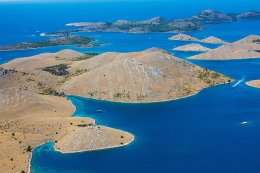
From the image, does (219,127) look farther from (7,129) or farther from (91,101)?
(7,129)

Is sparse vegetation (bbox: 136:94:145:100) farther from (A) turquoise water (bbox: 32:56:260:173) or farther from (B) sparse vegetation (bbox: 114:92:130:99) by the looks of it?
(A) turquoise water (bbox: 32:56:260:173)

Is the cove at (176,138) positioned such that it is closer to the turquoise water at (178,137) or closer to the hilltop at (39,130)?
the turquoise water at (178,137)

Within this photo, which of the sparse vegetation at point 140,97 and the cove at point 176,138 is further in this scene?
the sparse vegetation at point 140,97

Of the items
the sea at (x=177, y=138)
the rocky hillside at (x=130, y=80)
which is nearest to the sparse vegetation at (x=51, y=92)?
the rocky hillside at (x=130, y=80)

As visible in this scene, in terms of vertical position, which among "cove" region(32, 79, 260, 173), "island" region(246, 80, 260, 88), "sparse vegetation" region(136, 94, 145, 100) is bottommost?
"cove" region(32, 79, 260, 173)

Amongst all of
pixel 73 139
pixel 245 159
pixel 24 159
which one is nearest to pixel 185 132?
pixel 245 159

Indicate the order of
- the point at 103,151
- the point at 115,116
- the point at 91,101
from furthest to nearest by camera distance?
the point at 91,101, the point at 115,116, the point at 103,151

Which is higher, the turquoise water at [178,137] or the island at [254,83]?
the island at [254,83]

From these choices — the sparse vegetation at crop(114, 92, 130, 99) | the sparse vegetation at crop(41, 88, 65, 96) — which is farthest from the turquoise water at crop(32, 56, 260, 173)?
the sparse vegetation at crop(114, 92, 130, 99)
